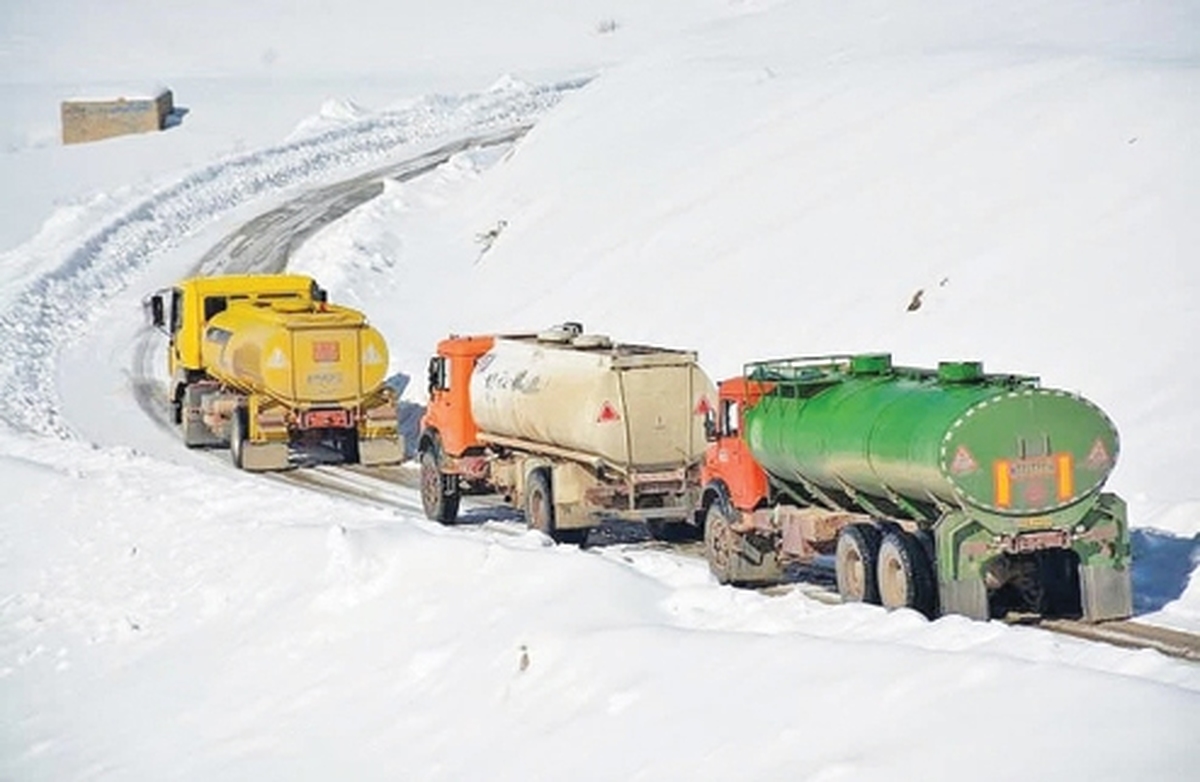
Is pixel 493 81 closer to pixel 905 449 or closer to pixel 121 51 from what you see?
pixel 121 51

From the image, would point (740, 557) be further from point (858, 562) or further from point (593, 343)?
point (593, 343)

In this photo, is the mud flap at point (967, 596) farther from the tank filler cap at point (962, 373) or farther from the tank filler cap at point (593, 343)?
the tank filler cap at point (593, 343)

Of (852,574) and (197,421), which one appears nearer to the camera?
(852,574)

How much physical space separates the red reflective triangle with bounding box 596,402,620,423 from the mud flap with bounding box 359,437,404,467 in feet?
35.2

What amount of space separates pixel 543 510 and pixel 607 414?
2176 millimetres

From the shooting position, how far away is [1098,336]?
30562mm

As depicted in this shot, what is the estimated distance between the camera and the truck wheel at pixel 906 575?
19.8m

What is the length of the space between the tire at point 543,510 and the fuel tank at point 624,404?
1.74 feet

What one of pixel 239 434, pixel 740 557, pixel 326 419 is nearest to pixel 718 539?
pixel 740 557

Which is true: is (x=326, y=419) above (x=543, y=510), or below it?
above

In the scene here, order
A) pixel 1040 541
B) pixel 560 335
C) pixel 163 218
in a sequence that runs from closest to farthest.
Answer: pixel 1040 541, pixel 560 335, pixel 163 218

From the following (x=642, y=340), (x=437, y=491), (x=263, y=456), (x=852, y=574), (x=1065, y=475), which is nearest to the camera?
(x=1065, y=475)

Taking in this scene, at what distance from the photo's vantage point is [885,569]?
802 inches

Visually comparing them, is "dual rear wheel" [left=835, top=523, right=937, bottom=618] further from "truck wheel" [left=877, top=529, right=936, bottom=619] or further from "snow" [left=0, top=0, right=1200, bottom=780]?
"snow" [left=0, top=0, right=1200, bottom=780]
